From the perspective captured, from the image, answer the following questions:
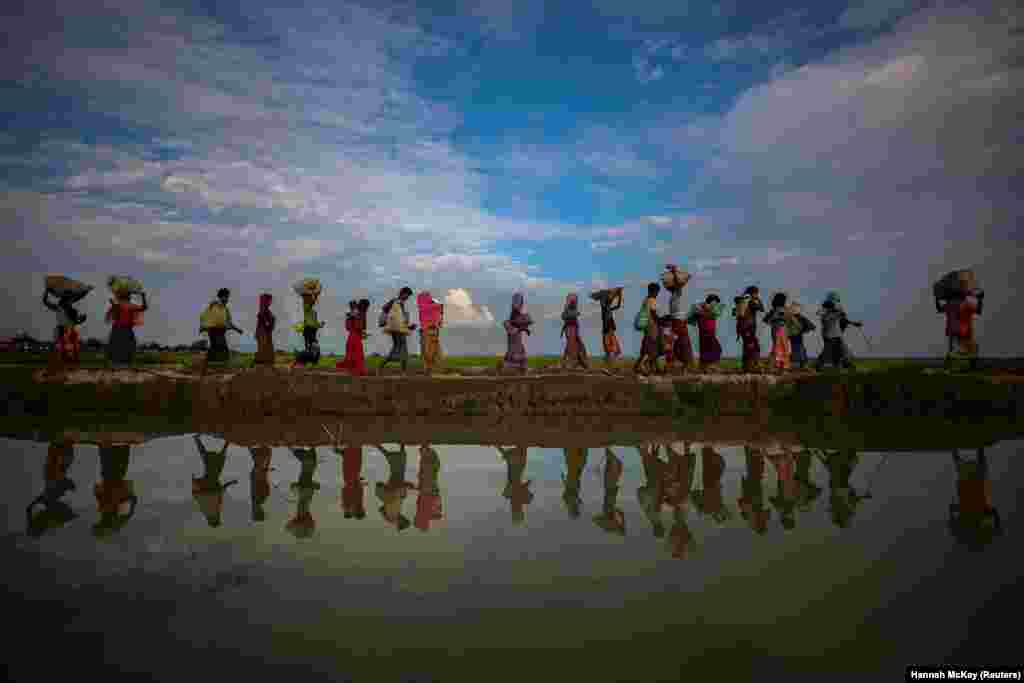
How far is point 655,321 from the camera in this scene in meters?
13.0

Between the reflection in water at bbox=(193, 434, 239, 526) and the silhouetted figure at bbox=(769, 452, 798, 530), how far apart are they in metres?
4.43

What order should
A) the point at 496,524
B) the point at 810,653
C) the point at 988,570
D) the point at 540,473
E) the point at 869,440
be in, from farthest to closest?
the point at 869,440, the point at 540,473, the point at 496,524, the point at 988,570, the point at 810,653

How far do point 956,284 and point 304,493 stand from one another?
44.6 feet

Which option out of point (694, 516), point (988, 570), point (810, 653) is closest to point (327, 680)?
→ point (810, 653)

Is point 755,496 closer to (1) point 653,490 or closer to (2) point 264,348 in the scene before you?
(1) point 653,490

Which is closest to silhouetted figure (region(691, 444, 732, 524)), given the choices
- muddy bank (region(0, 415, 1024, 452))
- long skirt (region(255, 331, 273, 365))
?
muddy bank (region(0, 415, 1024, 452))

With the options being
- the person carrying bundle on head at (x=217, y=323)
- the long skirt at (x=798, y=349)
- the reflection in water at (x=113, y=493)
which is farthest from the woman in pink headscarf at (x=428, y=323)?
the long skirt at (x=798, y=349)

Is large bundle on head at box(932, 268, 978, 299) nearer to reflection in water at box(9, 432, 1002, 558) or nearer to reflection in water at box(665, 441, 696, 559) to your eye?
reflection in water at box(9, 432, 1002, 558)

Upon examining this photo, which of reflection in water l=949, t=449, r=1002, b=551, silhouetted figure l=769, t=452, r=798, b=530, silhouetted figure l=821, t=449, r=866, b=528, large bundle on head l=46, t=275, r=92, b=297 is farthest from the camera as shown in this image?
large bundle on head l=46, t=275, r=92, b=297

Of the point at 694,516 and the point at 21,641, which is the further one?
the point at 694,516

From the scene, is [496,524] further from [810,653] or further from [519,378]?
[519,378]

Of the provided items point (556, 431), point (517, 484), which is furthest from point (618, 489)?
point (556, 431)

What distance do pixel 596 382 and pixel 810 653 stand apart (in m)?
8.57

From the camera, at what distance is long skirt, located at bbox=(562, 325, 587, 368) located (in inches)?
539
